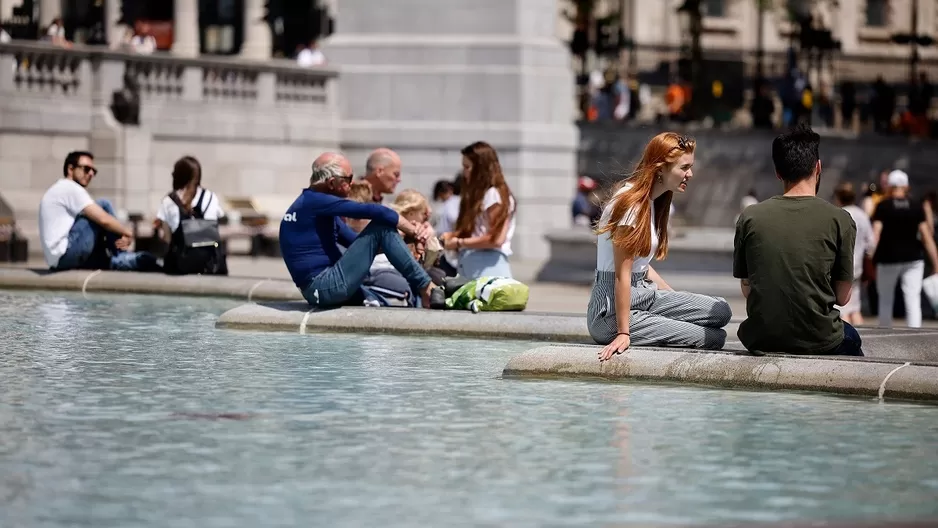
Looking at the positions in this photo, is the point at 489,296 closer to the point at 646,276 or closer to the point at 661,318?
the point at 646,276

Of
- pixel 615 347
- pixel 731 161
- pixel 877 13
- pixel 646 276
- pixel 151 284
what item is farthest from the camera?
pixel 877 13

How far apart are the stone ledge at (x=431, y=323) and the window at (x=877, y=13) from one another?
215 feet

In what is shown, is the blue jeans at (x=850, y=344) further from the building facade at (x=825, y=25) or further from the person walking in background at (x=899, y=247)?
the building facade at (x=825, y=25)

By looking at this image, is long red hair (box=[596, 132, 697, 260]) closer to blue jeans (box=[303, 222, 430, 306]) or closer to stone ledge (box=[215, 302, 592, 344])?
stone ledge (box=[215, 302, 592, 344])

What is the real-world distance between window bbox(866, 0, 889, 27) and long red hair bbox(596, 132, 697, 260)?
67.9 meters

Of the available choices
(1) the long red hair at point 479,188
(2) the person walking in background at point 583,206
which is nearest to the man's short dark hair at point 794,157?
(1) the long red hair at point 479,188

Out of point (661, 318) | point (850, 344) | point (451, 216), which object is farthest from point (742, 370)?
point (451, 216)

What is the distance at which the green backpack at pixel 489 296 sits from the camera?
14.7m

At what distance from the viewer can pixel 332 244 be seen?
14.7m

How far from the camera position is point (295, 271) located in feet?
47.9

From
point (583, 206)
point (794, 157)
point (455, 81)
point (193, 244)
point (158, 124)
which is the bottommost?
point (583, 206)

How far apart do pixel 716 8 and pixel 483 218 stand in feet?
194

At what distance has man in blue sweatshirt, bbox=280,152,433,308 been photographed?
46.8ft

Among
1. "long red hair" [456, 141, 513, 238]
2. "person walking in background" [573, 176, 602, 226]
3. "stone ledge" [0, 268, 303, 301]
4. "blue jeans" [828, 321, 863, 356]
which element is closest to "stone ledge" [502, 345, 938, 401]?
"blue jeans" [828, 321, 863, 356]
